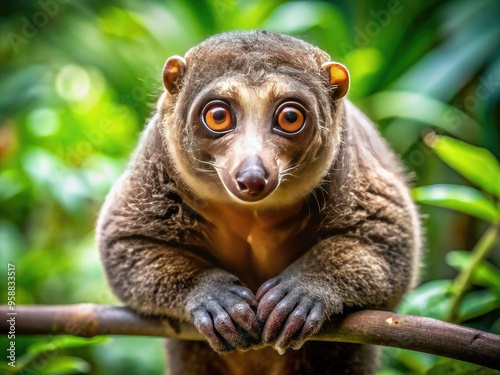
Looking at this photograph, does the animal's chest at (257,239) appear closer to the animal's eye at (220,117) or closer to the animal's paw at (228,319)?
the animal's paw at (228,319)

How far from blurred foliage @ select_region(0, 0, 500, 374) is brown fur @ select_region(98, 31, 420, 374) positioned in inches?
64.6

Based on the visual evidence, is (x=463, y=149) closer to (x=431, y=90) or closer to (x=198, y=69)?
(x=198, y=69)

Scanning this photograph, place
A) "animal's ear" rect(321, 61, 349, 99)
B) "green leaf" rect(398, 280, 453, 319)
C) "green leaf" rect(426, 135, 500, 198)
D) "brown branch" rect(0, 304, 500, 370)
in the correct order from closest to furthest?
"brown branch" rect(0, 304, 500, 370), "animal's ear" rect(321, 61, 349, 99), "green leaf" rect(426, 135, 500, 198), "green leaf" rect(398, 280, 453, 319)

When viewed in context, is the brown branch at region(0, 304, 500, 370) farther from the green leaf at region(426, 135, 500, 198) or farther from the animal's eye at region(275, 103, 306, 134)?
the green leaf at region(426, 135, 500, 198)

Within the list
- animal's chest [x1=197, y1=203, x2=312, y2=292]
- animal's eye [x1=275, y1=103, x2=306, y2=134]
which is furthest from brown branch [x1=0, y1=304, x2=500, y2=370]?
animal's eye [x1=275, y1=103, x2=306, y2=134]

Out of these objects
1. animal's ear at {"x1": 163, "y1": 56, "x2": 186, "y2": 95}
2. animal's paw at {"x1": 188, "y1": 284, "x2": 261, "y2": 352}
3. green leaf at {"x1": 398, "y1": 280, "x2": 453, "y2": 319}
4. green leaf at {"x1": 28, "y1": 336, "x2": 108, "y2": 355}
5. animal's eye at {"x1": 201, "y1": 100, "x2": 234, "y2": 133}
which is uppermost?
animal's ear at {"x1": 163, "y1": 56, "x2": 186, "y2": 95}

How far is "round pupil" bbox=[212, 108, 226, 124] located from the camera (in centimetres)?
255

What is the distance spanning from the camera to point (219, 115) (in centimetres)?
256

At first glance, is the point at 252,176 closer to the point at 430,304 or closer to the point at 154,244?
the point at 154,244

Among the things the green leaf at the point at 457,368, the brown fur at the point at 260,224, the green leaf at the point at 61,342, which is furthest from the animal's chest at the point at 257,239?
the green leaf at the point at 457,368

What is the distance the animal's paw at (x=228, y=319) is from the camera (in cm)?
253

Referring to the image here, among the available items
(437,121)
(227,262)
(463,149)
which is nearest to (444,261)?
(437,121)

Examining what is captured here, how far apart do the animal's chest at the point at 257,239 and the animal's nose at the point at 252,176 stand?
2.23 ft

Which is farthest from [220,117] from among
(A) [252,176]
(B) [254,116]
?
(A) [252,176]
